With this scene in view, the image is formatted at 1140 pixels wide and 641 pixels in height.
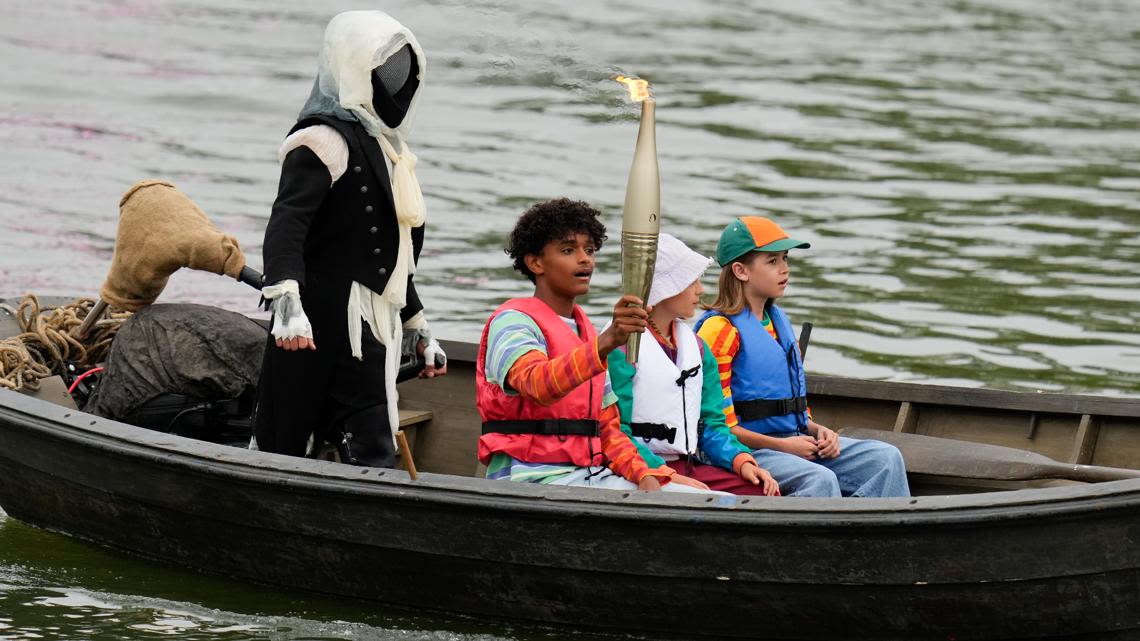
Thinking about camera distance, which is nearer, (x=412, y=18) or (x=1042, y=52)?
(x=412, y=18)

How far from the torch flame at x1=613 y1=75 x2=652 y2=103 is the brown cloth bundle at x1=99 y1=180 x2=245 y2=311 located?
6.92ft

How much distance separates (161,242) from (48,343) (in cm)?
90

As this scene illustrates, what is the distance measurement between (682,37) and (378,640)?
752 inches

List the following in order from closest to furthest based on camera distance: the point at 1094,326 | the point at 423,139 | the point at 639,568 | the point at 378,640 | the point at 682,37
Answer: the point at 639,568 → the point at 378,640 → the point at 1094,326 → the point at 423,139 → the point at 682,37

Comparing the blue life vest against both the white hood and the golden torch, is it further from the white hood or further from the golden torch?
the golden torch

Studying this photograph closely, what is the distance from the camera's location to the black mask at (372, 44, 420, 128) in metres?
5.48

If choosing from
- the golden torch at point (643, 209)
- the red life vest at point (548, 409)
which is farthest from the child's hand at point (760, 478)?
the golden torch at point (643, 209)

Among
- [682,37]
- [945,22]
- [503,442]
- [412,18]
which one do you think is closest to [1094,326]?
[503,442]

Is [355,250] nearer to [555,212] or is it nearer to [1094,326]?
[555,212]

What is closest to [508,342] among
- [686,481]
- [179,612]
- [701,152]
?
[686,481]

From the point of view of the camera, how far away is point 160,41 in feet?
70.6

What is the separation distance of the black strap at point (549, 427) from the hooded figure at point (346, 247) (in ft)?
1.93

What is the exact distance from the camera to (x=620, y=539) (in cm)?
502

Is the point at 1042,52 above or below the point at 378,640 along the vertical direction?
above
